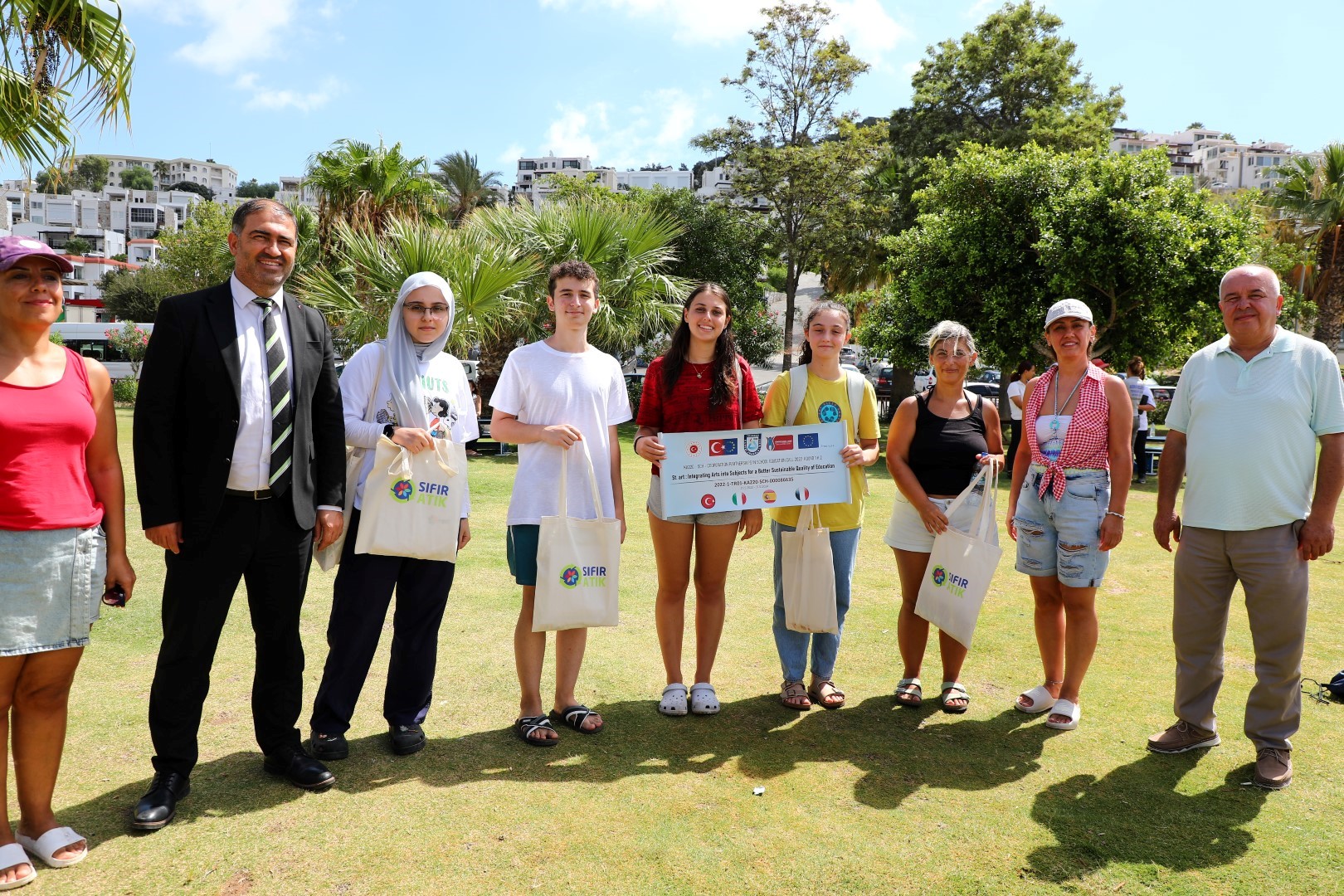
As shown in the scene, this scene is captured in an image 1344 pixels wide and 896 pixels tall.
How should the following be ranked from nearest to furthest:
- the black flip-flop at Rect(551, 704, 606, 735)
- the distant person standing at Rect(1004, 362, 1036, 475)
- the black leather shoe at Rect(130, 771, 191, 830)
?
the black leather shoe at Rect(130, 771, 191, 830) → the black flip-flop at Rect(551, 704, 606, 735) → the distant person standing at Rect(1004, 362, 1036, 475)

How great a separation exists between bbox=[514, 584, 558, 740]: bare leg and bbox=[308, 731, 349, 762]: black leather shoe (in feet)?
2.59

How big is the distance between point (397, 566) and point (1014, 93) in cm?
2474

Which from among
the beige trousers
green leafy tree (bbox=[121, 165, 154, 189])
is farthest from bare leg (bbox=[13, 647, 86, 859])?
green leafy tree (bbox=[121, 165, 154, 189])

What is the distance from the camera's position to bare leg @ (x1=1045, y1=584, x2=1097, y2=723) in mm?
4258

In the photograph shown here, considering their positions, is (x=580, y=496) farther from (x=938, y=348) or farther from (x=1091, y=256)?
(x=1091, y=256)

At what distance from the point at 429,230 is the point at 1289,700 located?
41.8 feet

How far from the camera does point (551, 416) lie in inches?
157

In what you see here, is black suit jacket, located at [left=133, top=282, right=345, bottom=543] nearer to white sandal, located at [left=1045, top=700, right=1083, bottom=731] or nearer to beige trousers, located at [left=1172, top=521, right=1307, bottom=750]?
white sandal, located at [left=1045, top=700, right=1083, bottom=731]

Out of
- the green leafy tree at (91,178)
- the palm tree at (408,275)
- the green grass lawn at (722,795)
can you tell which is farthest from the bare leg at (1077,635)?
the green leafy tree at (91,178)

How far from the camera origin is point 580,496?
4.02m

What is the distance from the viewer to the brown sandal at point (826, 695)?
454 cm

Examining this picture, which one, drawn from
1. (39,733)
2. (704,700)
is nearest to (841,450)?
(704,700)

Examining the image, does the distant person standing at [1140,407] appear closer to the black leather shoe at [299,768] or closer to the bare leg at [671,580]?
the bare leg at [671,580]

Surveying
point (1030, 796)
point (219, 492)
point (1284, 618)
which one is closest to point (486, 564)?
point (219, 492)
